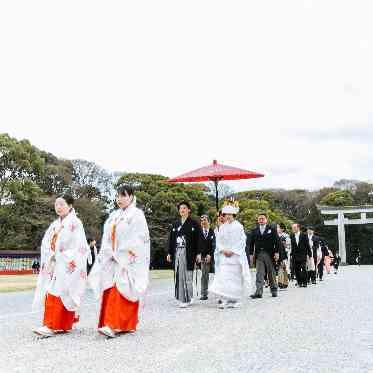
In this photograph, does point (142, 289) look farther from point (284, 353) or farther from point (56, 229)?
point (284, 353)

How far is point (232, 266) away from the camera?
11.6 meters

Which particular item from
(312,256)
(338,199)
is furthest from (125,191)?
(338,199)

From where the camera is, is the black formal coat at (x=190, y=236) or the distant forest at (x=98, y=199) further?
the distant forest at (x=98, y=199)

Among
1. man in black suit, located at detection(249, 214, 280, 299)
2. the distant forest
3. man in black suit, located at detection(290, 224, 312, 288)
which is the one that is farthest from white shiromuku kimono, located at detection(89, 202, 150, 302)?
the distant forest

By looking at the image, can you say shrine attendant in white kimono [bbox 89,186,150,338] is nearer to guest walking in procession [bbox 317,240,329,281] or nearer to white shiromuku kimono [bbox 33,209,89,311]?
white shiromuku kimono [bbox 33,209,89,311]

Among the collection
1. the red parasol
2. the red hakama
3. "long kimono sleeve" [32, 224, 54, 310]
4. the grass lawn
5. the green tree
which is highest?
the green tree

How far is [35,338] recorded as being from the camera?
279 inches

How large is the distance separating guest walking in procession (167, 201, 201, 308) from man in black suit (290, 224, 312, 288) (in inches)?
276

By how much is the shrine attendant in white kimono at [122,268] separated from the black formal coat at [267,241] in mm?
6706

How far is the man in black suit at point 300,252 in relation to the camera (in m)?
18.0

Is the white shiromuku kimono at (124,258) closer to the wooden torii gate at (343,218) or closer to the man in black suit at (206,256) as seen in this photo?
the man in black suit at (206,256)

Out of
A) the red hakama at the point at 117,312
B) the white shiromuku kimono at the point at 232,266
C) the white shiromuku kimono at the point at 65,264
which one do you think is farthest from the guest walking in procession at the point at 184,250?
the red hakama at the point at 117,312

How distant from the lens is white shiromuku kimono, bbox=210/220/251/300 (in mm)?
11383

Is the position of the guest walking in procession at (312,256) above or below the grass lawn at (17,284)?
above
